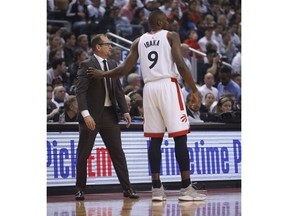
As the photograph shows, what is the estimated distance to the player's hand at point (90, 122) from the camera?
30.6 ft

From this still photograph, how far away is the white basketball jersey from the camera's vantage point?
868cm

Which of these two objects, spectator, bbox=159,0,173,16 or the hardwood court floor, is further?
spectator, bbox=159,0,173,16

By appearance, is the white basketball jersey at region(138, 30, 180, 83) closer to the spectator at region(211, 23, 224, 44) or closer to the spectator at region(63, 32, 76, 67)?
the spectator at region(63, 32, 76, 67)

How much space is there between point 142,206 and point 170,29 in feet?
31.9

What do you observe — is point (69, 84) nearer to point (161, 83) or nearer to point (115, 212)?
point (161, 83)

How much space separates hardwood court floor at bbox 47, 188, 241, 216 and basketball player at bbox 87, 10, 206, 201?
40 cm

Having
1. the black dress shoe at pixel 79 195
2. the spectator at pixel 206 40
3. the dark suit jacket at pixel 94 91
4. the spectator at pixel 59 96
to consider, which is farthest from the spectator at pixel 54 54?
the black dress shoe at pixel 79 195

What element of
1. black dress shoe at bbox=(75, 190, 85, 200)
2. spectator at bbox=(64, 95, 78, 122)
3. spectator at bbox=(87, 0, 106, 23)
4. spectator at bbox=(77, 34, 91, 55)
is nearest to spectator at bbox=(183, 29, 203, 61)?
spectator at bbox=(87, 0, 106, 23)

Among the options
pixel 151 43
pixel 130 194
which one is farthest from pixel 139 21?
pixel 151 43

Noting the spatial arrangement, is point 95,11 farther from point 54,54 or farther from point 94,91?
point 94,91

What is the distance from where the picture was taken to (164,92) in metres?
8.70
